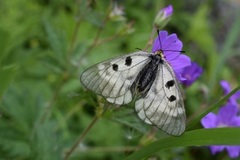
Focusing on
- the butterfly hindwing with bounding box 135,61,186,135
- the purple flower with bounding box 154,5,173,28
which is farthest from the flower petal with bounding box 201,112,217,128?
the butterfly hindwing with bounding box 135,61,186,135

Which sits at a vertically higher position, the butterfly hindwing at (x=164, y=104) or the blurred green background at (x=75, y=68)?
the blurred green background at (x=75, y=68)

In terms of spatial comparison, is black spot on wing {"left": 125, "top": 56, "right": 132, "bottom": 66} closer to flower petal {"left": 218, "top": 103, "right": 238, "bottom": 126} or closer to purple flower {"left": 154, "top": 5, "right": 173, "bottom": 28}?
purple flower {"left": 154, "top": 5, "right": 173, "bottom": 28}

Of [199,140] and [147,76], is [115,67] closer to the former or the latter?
[147,76]

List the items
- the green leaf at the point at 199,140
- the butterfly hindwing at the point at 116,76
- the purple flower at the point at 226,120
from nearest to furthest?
the green leaf at the point at 199,140, the butterfly hindwing at the point at 116,76, the purple flower at the point at 226,120

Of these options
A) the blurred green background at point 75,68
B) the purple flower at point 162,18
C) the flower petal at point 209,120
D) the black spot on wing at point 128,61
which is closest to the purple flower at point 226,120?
the flower petal at point 209,120

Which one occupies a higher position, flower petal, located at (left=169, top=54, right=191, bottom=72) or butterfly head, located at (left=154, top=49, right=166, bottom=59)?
butterfly head, located at (left=154, top=49, right=166, bottom=59)

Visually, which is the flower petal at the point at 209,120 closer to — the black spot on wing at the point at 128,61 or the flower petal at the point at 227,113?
the flower petal at the point at 227,113

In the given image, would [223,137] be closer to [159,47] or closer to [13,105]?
[159,47]

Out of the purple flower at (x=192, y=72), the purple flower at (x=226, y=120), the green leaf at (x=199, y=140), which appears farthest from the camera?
the purple flower at (x=226, y=120)

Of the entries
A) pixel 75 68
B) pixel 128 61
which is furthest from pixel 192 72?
pixel 75 68
